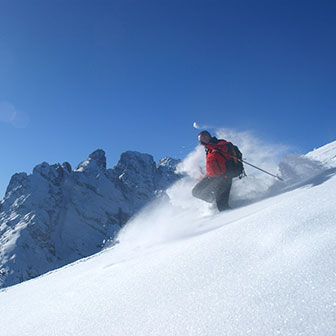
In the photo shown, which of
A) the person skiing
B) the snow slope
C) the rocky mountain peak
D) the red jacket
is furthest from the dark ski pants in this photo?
the rocky mountain peak

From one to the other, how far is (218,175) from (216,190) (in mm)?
422

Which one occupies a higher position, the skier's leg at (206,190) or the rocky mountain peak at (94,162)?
the rocky mountain peak at (94,162)

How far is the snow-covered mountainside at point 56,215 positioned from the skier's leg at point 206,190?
124m

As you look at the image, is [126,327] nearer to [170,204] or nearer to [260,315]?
[260,315]

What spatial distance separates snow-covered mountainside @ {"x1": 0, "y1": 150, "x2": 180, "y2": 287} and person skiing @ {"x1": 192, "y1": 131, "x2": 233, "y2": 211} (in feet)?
409

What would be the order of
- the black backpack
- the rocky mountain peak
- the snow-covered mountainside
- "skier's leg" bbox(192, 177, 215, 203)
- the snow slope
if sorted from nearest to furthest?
the snow slope
the black backpack
"skier's leg" bbox(192, 177, 215, 203)
the snow-covered mountainside
the rocky mountain peak

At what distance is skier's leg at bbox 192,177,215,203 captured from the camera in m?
7.51

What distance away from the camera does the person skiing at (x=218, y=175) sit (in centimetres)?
725

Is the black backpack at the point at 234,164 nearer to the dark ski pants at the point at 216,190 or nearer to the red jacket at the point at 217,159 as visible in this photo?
the red jacket at the point at 217,159

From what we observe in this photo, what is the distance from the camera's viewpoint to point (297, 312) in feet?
4.59

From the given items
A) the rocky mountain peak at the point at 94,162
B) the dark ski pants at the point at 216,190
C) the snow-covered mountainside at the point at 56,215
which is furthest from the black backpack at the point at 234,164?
the rocky mountain peak at the point at 94,162

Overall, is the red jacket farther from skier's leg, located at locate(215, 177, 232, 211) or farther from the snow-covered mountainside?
the snow-covered mountainside

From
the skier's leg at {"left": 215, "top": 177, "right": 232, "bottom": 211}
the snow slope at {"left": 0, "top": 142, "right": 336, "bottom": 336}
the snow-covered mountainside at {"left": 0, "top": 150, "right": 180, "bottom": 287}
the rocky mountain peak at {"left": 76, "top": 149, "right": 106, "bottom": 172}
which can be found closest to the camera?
the snow slope at {"left": 0, "top": 142, "right": 336, "bottom": 336}

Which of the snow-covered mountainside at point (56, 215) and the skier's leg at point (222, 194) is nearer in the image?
the skier's leg at point (222, 194)
